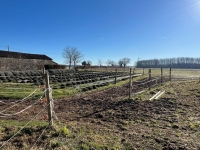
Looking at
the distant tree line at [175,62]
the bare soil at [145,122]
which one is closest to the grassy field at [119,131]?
the bare soil at [145,122]

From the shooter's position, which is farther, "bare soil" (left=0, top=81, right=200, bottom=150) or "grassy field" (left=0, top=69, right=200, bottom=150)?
"bare soil" (left=0, top=81, right=200, bottom=150)

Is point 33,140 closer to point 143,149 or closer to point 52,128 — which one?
point 52,128

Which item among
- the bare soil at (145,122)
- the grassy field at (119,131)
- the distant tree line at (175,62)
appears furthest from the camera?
the distant tree line at (175,62)

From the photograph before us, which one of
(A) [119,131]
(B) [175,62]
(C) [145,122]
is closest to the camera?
(A) [119,131]

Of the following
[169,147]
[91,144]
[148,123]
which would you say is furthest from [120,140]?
[148,123]

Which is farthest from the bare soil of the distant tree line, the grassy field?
the distant tree line

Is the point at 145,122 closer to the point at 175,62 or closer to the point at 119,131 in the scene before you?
the point at 119,131

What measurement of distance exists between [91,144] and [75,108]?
119 inches

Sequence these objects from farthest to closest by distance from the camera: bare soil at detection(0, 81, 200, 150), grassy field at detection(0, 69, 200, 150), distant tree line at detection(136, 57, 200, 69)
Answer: distant tree line at detection(136, 57, 200, 69), bare soil at detection(0, 81, 200, 150), grassy field at detection(0, 69, 200, 150)

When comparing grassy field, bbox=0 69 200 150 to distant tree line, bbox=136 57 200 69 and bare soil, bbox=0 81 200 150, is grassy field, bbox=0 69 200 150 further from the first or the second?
distant tree line, bbox=136 57 200 69

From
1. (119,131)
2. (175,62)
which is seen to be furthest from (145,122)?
(175,62)

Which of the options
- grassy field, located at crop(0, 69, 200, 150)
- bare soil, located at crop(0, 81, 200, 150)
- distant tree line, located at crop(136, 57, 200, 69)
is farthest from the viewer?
distant tree line, located at crop(136, 57, 200, 69)

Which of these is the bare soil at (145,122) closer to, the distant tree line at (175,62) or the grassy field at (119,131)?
the grassy field at (119,131)

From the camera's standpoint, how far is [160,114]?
16.0 ft
